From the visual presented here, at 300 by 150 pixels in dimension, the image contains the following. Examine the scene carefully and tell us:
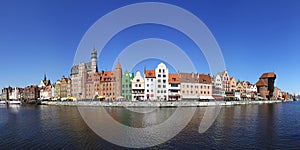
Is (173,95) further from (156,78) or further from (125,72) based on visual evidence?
(125,72)

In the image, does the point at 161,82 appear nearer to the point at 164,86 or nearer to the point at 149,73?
the point at 164,86

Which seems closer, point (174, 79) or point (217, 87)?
point (174, 79)

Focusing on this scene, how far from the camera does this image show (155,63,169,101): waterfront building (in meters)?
102

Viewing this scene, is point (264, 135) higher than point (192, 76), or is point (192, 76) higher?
point (192, 76)

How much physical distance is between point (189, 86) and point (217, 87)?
965 inches

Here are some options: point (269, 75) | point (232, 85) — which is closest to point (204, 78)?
point (232, 85)

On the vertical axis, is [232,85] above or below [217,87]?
above

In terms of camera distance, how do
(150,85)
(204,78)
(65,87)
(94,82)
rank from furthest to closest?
(65,87), (94,82), (204,78), (150,85)

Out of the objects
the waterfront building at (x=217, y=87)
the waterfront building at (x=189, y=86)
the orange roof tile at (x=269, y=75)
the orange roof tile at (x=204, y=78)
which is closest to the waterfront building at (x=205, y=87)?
the orange roof tile at (x=204, y=78)

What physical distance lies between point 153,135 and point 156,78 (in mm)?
70979

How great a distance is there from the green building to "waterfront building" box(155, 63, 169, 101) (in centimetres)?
1534

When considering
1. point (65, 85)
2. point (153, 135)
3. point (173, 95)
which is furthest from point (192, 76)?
point (65, 85)

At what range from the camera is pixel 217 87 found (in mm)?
119000

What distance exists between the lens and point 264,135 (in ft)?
105
